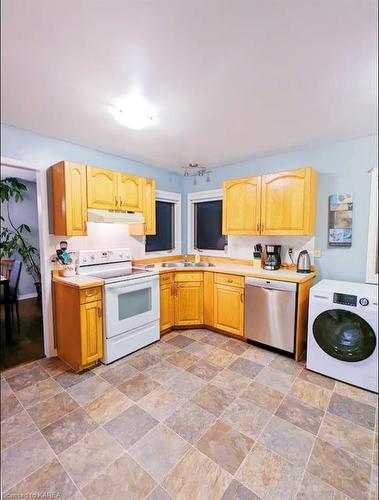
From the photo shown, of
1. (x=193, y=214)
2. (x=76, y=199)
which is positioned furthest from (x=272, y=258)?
(x=76, y=199)

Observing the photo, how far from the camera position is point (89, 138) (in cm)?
219

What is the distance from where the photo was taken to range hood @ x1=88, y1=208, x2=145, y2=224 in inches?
86.6

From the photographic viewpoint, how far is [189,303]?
2.83m

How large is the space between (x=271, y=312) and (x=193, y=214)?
1.84 meters

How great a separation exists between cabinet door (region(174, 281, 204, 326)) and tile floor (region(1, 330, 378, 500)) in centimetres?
77

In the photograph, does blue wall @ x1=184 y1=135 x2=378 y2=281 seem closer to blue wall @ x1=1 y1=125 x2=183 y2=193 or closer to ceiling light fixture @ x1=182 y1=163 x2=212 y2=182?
ceiling light fixture @ x1=182 y1=163 x2=212 y2=182

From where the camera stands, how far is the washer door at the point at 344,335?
169 centimetres

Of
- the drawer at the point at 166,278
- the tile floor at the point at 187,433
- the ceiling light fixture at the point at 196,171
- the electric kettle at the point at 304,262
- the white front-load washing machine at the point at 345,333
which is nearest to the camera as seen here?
the tile floor at the point at 187,433

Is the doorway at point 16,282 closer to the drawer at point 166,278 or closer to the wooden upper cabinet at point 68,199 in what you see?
the wooden upper cabinet at point 68,199

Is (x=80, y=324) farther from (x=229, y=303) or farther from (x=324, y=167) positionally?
(x=324, y=167)

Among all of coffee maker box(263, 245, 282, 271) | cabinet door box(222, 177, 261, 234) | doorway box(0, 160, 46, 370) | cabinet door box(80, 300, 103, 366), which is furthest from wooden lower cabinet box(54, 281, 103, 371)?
coffee maker box(263, 245, 282, 271)

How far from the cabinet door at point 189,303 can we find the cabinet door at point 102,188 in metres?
1.18

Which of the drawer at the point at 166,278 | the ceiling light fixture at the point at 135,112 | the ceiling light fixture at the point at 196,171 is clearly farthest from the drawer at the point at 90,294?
the ceiling light fixture at the point at 196,171

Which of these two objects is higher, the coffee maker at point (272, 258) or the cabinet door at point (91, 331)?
the coffee maker at point (272, 258)
